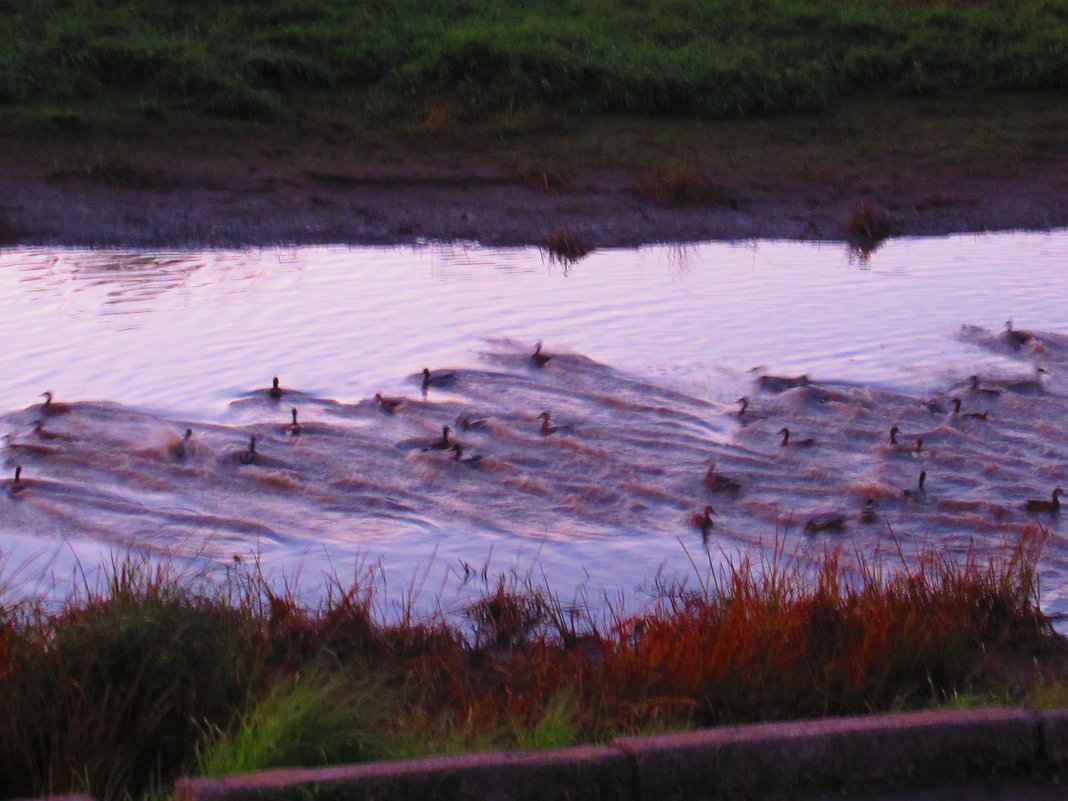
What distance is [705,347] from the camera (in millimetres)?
9445

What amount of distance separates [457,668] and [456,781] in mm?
1169

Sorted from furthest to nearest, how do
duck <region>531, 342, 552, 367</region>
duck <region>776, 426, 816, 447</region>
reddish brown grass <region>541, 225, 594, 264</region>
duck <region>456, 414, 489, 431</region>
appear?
reddish brown grass <region>541, 225, 594, 264</region>
duck <region>531, 342, 552, 367</region>
duck <region>456, 414, 489, 431</region>
duck <region>776, 426, 816, 447</region>

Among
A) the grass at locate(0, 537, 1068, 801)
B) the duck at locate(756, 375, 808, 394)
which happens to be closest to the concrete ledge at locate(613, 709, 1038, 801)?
the grass at locate(0, 537, 1068, 801)

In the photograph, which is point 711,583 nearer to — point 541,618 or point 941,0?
point 541,618

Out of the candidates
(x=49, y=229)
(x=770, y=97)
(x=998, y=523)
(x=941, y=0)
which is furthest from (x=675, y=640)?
(x=941, y=0)

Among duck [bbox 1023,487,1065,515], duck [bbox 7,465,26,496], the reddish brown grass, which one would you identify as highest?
the reddish brown grass

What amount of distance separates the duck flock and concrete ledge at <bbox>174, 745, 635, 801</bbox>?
239 cm

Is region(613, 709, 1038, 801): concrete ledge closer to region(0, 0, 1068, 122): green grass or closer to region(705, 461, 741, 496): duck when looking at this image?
region(705, 461, 741, 496): duck

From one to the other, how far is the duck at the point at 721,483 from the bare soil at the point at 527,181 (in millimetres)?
7642

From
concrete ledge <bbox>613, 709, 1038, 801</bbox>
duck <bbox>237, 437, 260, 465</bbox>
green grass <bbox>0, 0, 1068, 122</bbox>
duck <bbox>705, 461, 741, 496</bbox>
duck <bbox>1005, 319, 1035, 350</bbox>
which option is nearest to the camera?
concrete ledge <bbox>613, 709, 1038, 801</bbox>

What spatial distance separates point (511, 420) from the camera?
7.64 meters

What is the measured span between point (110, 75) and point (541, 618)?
54.9ft

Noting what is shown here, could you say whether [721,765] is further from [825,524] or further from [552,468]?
[552,468]

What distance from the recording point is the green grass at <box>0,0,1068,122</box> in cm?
1961
